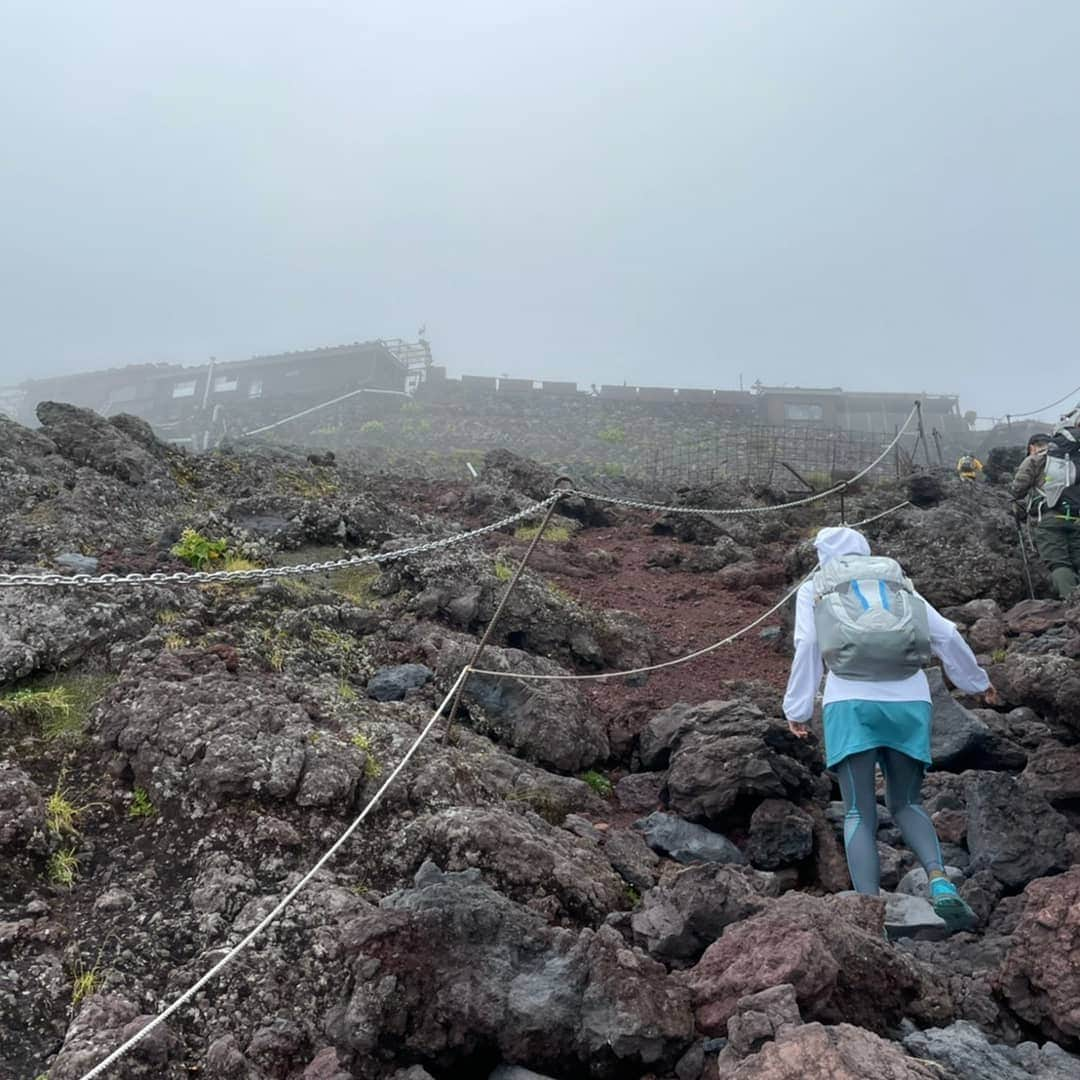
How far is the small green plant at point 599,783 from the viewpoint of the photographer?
5.68 metres

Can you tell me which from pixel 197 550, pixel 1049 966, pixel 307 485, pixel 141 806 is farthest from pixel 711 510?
pixel 1049 966

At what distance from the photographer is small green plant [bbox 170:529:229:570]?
23.4 feet

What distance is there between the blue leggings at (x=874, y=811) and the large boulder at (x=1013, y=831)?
1.84 feet

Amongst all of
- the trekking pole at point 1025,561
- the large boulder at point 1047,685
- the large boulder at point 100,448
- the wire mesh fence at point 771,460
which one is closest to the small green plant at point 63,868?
the large boulder at point 1047,685

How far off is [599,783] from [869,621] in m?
2.16

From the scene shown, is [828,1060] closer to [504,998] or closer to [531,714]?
[504,998]

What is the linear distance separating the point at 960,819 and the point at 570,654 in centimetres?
327

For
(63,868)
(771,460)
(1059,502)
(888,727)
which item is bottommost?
(63,868)

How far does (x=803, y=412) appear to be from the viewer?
129 feet

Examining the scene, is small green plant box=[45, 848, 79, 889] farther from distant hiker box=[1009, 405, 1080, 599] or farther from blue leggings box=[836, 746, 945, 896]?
distant hiker box=[1009, 405, 1080, 599]

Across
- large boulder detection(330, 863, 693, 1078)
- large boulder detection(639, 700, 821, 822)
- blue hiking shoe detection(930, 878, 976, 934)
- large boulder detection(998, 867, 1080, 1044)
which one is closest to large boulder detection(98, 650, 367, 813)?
large boulder detection(330, 863, 693, 1078)

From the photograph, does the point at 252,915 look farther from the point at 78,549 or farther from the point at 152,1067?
the point at 78,549

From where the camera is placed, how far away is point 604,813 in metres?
5.24

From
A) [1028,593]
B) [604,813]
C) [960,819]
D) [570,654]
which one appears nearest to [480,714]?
[604,813]
